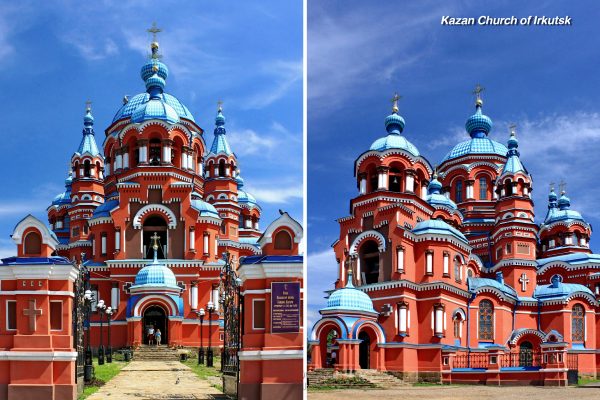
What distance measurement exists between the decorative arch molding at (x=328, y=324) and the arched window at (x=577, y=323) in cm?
740

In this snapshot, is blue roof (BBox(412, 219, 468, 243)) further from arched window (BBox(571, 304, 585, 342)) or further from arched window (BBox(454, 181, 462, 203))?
arched window (BBox(454, 181, 462, 203))

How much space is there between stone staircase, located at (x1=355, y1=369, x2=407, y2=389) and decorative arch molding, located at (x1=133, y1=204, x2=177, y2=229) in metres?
8.12

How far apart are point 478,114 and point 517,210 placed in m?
3.83

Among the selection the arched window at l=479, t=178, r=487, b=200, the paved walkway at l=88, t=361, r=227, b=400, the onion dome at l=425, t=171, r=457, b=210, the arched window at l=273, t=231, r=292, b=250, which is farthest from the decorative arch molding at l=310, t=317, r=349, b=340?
the arched window at l=479, t=178, r=487, b=200

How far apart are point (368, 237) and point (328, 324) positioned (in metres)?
2.59

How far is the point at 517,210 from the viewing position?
68.0ft

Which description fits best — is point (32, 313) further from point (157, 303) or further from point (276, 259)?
point (157, 303)

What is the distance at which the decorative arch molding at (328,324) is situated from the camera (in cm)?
1430

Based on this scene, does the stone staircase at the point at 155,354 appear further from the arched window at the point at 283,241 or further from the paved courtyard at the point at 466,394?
the arched window at the point at 283,241

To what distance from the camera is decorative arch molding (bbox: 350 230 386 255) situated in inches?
634

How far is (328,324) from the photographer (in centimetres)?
1452

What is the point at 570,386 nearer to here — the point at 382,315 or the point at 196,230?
the point at 382,315

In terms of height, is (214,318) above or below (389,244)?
below

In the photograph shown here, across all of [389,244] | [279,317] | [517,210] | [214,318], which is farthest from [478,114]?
[279,317]
